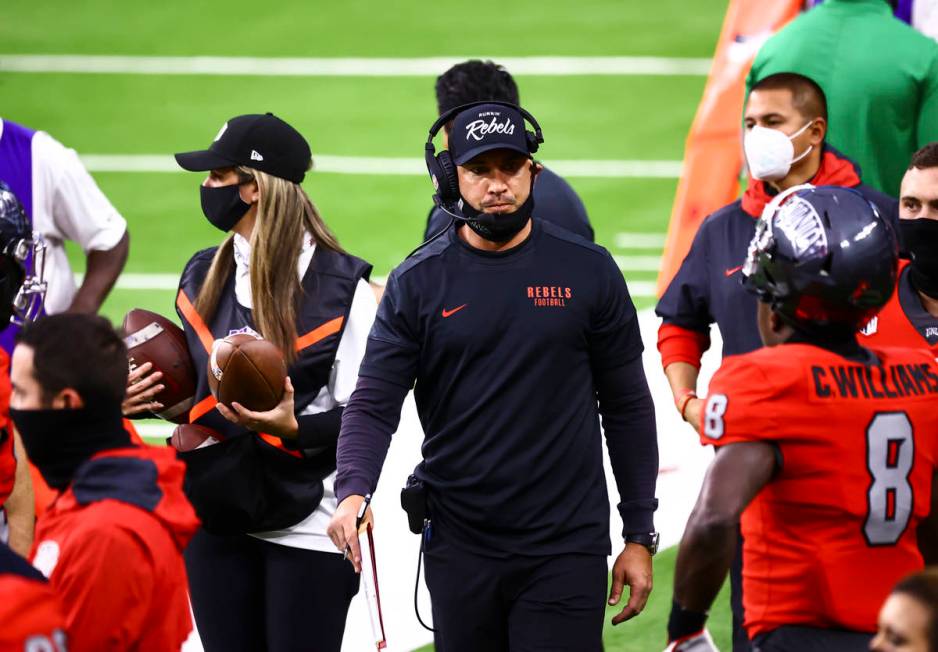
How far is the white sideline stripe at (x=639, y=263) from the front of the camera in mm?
11133

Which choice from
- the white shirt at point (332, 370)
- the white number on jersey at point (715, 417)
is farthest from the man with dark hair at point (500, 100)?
the white number on jersey at point (715, 417)

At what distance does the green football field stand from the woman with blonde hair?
5.52 meters

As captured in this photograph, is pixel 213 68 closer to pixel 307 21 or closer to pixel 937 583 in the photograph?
pixel 307 21

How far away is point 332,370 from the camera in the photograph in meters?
4.80

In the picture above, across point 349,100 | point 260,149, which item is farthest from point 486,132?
point 349,100

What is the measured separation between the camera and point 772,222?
3576 mm

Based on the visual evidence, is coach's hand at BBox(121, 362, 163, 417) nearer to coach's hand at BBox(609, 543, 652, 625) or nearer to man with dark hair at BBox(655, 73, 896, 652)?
coach's hand at BBox(609, 543, 652, 625)

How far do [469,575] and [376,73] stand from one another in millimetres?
11028

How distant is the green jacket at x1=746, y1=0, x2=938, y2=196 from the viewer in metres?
6.21

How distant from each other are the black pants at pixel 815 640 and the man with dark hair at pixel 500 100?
269cm

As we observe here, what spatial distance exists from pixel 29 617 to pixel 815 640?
1.67 meters

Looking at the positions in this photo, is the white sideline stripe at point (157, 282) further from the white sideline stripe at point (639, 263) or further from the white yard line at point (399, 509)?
the white yard line at point (399, 509)

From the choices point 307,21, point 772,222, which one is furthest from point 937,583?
point 307,21

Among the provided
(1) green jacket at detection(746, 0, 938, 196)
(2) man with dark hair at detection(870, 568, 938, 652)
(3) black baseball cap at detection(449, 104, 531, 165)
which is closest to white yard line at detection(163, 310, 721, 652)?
(1) green jacket at detection(746, 0, 938, 196)
